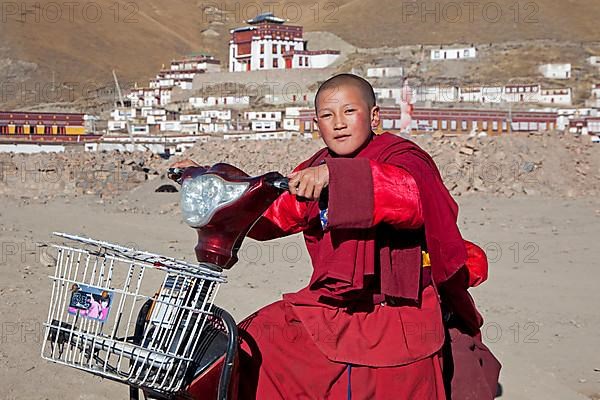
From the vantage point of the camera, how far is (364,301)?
261 centimetres

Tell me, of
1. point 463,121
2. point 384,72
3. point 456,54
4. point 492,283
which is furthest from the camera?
point 456,54

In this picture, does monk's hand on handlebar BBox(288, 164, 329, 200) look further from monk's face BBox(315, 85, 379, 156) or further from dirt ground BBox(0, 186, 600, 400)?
dirt ground BBox(0, 186, 600, 400)

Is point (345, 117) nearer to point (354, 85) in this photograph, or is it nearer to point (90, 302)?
point (354, 85)

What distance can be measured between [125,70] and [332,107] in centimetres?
11667

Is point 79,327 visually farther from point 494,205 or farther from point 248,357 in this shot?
point 494,205

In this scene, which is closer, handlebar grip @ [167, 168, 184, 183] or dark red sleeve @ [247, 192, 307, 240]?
handlebar grip @ [167, 168, 184, 183]

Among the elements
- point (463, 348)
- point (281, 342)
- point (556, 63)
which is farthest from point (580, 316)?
point (556, 63)

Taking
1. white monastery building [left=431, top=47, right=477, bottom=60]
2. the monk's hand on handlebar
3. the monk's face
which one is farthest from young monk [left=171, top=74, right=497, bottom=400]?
white monastery building [left=431, top=47, right=477, bottom=60]

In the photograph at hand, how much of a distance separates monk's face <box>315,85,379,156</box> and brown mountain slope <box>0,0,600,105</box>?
285 feet

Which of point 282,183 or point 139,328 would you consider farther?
Result: point 139,328

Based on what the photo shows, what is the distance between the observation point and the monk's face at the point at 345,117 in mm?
2549

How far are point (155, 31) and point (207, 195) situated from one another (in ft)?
469

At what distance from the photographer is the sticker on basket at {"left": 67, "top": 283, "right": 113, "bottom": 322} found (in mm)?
2240

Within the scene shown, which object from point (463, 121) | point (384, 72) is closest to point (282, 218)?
point (463, 121)
